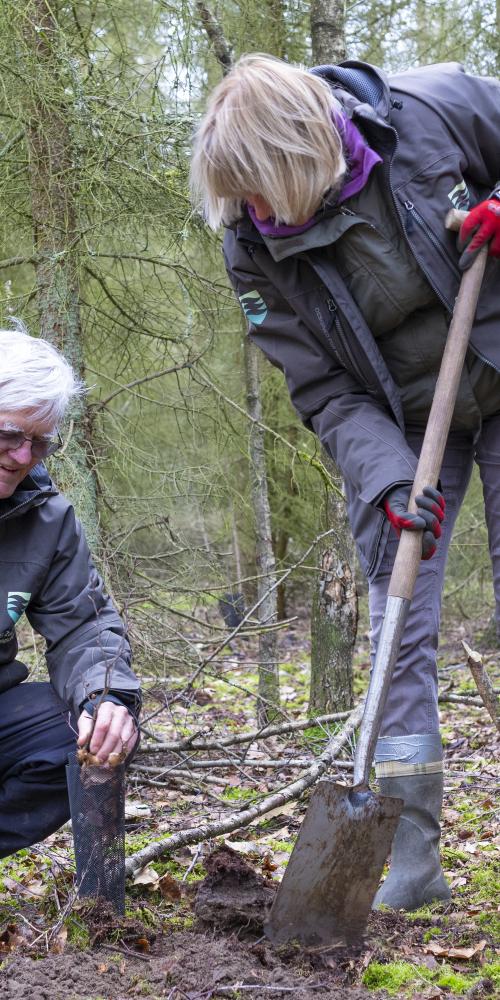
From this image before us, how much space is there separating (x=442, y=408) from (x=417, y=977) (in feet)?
4.78

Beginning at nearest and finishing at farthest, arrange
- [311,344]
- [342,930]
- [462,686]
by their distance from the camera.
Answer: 1. [342,930]
2. [311,344]
3. [462,686]

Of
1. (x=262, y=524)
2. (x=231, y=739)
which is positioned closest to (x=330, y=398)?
(x=231, y=739)

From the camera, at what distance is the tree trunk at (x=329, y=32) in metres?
4.68

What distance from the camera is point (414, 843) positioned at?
2.53 m

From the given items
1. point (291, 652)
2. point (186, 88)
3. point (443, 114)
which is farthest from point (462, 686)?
point (443, 114)

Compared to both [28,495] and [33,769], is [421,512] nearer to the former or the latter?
[28,495]

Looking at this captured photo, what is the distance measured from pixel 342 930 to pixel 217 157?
2.01 meters

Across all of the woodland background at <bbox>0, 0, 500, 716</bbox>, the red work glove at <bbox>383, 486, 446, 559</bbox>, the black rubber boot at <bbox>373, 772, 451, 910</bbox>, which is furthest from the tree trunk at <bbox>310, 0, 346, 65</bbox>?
the black rubber boot at <bbox>373, 772, 451, 910</bbox>

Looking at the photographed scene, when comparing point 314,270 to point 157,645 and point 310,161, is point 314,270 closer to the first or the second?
point 310,161

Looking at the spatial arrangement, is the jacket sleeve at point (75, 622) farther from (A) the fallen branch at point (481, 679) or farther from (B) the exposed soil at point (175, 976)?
(A) the fallen branch at point (481, 679)

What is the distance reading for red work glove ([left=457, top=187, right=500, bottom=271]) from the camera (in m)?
2.42

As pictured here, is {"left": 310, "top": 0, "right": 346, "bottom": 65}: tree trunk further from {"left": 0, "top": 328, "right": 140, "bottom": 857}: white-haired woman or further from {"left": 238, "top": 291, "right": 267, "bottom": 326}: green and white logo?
{"left": 0, "top": 328, "right": 140, "bottom": 857}: white-haired woman

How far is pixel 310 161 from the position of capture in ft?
7.55

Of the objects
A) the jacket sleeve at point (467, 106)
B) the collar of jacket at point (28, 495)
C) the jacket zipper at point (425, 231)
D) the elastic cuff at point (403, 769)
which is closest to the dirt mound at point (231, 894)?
the elastic cuff at point (403, 769)
